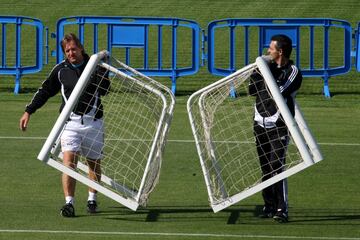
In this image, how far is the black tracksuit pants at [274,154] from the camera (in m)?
13.1

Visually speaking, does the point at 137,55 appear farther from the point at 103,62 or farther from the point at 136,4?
the point at 103,62

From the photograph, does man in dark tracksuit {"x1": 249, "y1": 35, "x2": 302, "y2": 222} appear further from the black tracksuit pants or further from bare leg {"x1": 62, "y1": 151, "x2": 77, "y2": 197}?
bare leg {"x1": 62, "y1": 151, "x2": 77, "y2": 197}

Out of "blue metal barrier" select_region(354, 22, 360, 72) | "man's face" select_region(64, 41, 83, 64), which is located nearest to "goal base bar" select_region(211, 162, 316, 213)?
"man's face" select_region(64, 41, 83, 64)

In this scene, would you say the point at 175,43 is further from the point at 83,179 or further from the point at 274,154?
the point at 83,179

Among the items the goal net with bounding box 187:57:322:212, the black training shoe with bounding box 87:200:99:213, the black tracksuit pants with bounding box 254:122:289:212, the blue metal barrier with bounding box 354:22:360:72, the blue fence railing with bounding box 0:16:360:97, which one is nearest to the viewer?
the goal net with bounding box 187:57:322:212

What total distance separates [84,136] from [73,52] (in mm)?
906

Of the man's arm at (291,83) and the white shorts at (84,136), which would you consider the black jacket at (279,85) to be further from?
the white shorts at (84,136)

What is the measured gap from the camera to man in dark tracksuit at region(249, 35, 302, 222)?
42.6 ft

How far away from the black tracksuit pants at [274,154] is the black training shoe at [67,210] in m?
2.05

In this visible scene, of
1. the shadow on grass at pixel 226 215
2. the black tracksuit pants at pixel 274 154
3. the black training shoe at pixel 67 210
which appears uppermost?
the black tracksuit pants at pixel 274 154

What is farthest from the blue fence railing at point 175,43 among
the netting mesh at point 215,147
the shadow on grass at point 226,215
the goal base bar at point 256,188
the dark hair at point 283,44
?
the goal base bar at point 256,188

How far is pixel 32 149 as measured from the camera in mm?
17750

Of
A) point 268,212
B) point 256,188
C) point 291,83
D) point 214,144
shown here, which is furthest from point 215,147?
point 291,83

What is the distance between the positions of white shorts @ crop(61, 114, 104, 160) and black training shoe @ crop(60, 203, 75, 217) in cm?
60
